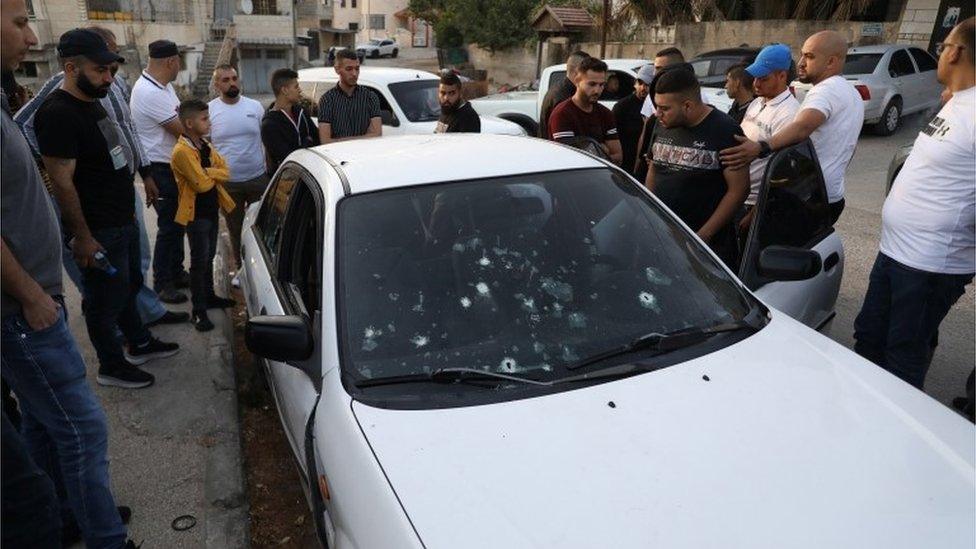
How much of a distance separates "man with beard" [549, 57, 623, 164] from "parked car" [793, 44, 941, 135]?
773 cm

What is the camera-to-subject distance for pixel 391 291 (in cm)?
212

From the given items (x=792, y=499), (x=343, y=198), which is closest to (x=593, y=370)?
(x=792, y=499)

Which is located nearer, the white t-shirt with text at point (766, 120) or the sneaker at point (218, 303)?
the white t-shirt with text at point (766, 120)

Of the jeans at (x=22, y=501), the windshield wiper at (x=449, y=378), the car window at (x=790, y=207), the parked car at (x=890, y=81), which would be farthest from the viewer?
the parked car at (x=890, y=81)

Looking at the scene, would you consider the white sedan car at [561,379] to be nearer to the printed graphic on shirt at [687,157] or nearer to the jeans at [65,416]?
the printed graphic on shirt at [687,157]

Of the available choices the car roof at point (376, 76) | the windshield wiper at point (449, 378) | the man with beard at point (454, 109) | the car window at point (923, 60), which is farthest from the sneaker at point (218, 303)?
the car window at point (923, 60)

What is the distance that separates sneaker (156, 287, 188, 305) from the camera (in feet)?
15.0

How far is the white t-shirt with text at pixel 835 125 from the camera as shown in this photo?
3.53m

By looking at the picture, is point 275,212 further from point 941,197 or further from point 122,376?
point 941,197

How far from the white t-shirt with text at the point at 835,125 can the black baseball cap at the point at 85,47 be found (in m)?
3.60

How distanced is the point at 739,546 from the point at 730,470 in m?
0.23

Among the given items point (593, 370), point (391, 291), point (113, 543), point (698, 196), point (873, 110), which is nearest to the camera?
point (593, 370)

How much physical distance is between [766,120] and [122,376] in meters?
4.00

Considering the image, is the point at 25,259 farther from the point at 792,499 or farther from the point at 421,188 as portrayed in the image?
the point at 792,499
